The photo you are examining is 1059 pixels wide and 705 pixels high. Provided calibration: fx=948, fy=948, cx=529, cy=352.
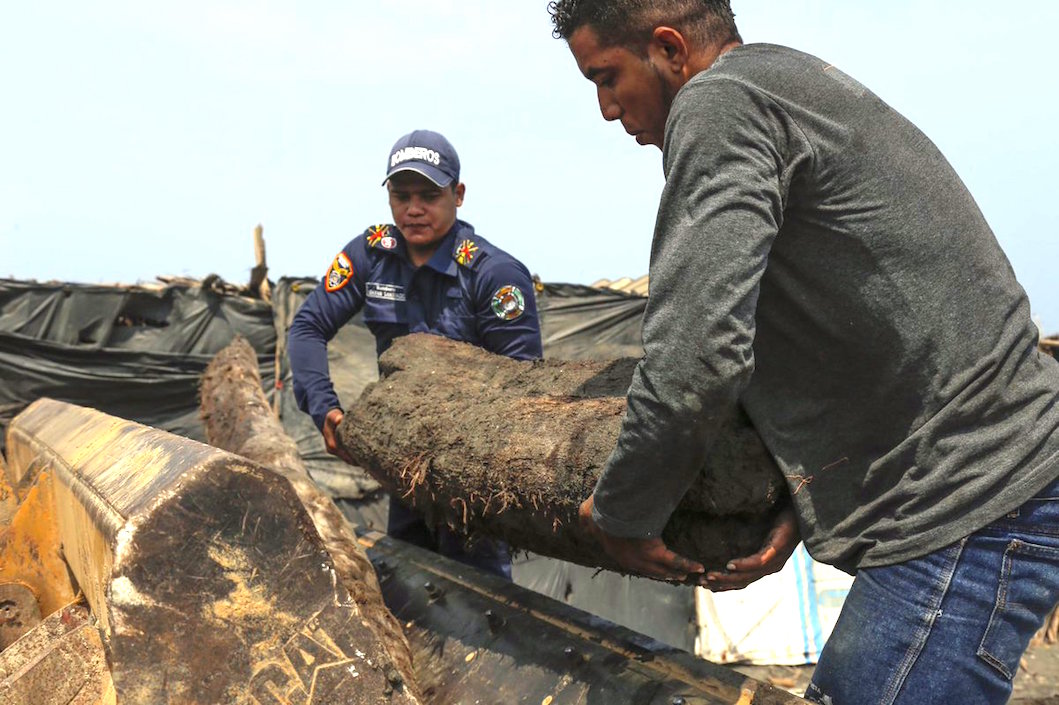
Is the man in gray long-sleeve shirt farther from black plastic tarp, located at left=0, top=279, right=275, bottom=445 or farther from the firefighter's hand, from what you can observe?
black plastic tarp, located at left=0, top=279, right=275, bottom=445

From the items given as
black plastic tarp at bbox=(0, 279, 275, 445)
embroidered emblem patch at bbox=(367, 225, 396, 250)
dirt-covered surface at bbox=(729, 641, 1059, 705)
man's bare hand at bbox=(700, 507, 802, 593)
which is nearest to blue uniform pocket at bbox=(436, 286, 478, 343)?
embroidered emblem patch at bbox=(367, 225, 396, 250)

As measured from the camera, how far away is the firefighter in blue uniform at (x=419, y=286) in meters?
3.44

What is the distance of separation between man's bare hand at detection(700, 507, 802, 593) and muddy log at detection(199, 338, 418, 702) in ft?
2.00

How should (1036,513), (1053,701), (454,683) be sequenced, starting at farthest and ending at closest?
(1053,701)
(454,683)
(1036,513)

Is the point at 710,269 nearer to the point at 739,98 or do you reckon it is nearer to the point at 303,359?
the point at 739,98

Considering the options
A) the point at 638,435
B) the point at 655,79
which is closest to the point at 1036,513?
the point at 638,435

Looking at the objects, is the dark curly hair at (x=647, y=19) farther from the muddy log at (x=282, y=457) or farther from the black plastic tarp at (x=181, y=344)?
the black plastic tarp at (x=181, y=344)

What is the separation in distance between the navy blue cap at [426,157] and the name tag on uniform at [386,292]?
400 mm

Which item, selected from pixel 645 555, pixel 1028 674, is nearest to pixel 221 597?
pixel 645 555

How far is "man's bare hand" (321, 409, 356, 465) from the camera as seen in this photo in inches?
125

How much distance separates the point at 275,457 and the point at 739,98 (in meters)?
2.27

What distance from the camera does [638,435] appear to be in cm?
148

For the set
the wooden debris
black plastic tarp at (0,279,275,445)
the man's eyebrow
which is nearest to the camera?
the wooden debris

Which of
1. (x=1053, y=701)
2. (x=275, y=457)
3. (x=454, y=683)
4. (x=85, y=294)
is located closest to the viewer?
(x=454, y=683)
